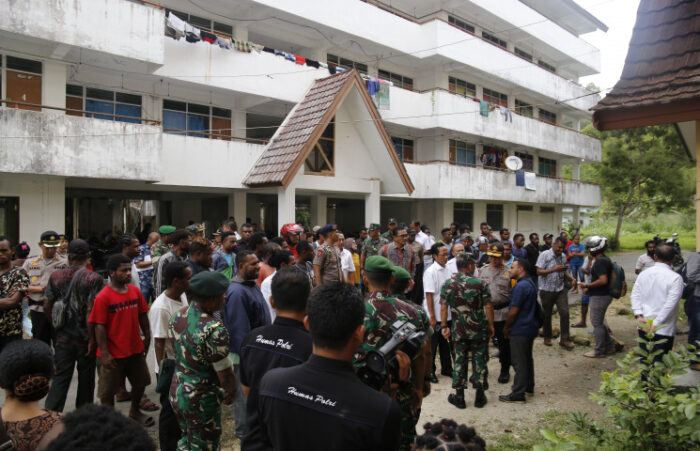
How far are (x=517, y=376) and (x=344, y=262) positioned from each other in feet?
11.2

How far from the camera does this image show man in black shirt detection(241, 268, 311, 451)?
2.56 metres

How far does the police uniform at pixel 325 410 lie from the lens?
172 cm

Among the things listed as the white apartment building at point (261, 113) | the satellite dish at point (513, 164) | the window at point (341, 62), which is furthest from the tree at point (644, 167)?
the window at point (341, 62)

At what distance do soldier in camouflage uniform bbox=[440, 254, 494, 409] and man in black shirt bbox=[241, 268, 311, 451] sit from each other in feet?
9.67

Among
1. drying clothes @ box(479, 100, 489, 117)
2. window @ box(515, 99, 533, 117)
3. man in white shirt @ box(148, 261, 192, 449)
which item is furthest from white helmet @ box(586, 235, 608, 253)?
window @ box(515, 99, 533, 117)

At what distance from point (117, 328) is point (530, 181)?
Answer: 23001 millimetres

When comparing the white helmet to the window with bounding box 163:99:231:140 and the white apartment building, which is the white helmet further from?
the window with bounding box 163:99:231:140

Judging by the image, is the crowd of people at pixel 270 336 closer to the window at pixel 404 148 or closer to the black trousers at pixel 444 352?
the black trousers at pixel 444 352

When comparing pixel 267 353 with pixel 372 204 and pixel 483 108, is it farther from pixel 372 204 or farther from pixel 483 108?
pixel 483 108

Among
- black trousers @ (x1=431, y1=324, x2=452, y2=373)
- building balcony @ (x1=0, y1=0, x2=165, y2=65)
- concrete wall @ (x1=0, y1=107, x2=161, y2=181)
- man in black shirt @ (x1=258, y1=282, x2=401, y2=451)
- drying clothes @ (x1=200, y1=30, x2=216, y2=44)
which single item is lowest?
black trousers @ (x1=431, y1=324, x2=452, y2=373)

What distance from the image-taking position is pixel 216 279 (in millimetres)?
3111

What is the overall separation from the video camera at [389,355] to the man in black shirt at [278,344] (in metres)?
0.45

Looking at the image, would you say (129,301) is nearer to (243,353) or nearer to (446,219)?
(243,353)

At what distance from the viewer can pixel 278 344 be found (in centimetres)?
259
